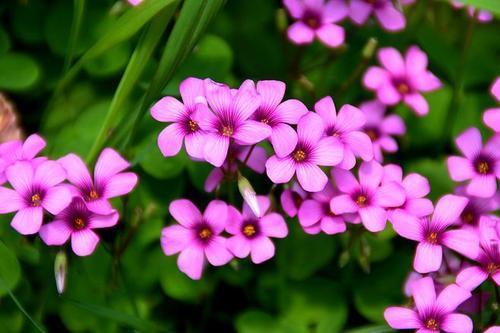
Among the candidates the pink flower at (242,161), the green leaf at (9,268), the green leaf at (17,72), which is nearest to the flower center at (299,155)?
the pink flower at (242,161)

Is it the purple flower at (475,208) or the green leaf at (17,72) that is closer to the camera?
the purple flower at (475,208)

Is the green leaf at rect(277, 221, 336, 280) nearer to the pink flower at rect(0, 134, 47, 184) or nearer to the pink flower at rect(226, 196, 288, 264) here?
the pink flower at rect(226, 196, 288, 264)

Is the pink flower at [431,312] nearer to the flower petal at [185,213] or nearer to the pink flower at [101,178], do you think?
the flower petal at [185,213]

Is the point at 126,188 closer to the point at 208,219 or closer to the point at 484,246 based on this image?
the point at 208,219

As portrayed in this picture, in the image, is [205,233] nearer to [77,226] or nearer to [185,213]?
[185,213]

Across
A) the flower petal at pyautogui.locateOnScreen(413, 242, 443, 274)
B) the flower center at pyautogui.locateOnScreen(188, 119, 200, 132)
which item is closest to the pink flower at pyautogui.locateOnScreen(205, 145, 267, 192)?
the flower center at pyautogui.locateOnScreen(188, 119, 200, 132)

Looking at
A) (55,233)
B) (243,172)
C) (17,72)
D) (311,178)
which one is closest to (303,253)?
(243,172)

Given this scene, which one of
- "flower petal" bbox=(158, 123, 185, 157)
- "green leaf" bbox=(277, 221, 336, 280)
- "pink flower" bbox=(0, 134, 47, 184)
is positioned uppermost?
"flower petal" bbox=(158, 123, 185, 157)
